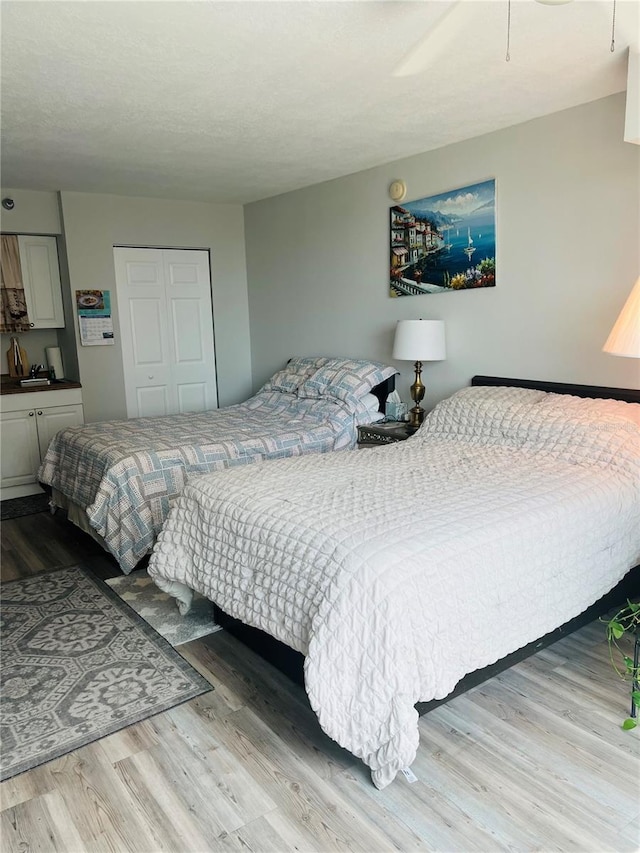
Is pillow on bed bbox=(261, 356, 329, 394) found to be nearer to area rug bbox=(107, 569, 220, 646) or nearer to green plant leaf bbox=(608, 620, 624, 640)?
area rug bbox=(107, 569, 220, 646)

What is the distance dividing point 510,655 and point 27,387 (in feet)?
13.5

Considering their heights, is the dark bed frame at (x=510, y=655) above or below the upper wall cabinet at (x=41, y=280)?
below

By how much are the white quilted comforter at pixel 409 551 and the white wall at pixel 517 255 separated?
519mm

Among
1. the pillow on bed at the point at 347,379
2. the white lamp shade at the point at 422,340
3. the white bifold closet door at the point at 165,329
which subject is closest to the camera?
the white lamp shade at the point at 422,340

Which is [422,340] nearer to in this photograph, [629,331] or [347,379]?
[347,379]

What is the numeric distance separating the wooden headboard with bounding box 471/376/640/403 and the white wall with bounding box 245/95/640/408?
0.14ft

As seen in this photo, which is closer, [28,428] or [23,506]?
[23,506]

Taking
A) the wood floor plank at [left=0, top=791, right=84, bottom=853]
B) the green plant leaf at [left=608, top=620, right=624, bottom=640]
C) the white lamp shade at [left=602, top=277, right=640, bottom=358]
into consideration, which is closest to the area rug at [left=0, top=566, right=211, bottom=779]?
the wood floor plank at [left=0, top=791, right=84, bottom=853]

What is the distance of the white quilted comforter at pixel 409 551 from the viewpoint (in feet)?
5.81

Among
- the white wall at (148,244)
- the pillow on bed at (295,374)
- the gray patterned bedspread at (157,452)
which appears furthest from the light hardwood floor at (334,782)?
the white wall at (148,244)

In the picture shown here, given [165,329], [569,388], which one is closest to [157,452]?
[569,388]

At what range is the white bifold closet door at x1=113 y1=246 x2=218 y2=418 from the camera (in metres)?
5.39

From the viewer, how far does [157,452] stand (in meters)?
3.51

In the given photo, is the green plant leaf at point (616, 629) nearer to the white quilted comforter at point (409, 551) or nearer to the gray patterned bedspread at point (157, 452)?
the white quilted comforter at point (409, 551)
